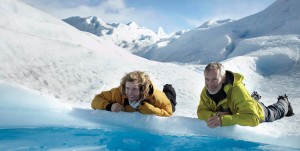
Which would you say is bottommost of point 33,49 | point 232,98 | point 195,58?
point 232,98

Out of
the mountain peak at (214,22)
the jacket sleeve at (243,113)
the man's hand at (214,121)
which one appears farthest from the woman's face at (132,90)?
the mountain peak at (214,22)

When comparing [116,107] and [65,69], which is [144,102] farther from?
[65,69]

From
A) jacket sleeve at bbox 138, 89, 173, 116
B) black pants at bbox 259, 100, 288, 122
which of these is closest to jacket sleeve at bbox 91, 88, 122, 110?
jacket sleeve at bbox 138, 89, 173, 116

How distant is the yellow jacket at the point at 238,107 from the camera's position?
12.6 feet

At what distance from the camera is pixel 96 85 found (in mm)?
8844

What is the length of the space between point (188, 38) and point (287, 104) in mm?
29775

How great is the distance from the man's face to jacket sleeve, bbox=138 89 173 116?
2.21 ft

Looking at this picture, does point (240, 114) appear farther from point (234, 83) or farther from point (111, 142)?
point (111, 142)

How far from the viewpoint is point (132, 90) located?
13.6 ft

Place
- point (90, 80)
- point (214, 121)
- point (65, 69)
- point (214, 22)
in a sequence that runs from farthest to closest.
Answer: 1. point (214, 22)
2. point (65, 69)
3. point (90, 80)
4. point (214, 121)

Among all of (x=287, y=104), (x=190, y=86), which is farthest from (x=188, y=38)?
(x=287, y=104)

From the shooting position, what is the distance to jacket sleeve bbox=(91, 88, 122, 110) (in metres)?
4.49

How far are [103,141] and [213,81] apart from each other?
4.76ft

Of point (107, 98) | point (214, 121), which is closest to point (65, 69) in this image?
point (107, 98)
